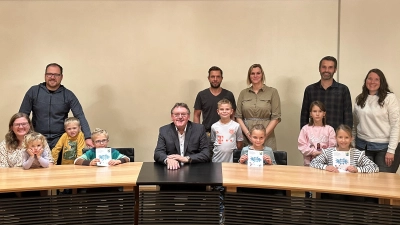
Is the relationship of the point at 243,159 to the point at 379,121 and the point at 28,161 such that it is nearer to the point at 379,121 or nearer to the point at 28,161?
the point at 379,121

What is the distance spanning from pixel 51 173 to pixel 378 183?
2.72 m


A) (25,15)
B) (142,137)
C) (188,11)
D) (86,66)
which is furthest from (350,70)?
(25,15)

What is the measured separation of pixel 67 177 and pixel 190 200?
1035 millimetres

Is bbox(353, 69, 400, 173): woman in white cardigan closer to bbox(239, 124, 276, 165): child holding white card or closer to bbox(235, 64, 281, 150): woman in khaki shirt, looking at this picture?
bbox(235, 64, 281, 150): woman in khaki shirt

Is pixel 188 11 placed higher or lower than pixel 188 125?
higher

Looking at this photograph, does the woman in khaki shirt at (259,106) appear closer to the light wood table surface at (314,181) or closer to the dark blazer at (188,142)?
the dark blazer at (188,142)

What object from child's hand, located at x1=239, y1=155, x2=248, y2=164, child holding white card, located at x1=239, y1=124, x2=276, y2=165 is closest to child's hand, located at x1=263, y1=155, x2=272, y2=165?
child holding white card, located at x1=239, y1=124, x2=276, y2=165

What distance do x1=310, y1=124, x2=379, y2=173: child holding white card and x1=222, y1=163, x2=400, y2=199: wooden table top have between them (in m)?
0.07

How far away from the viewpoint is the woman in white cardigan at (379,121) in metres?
4.03

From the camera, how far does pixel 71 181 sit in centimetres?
296

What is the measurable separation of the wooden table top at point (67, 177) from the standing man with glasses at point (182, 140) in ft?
1.08

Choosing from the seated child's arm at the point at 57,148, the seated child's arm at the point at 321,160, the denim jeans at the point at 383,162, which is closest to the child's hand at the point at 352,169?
the seated child's arm at the point at 321,160

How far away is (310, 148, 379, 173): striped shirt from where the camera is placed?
335 centimetres

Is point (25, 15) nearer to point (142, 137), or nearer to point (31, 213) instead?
point (142, 137)
